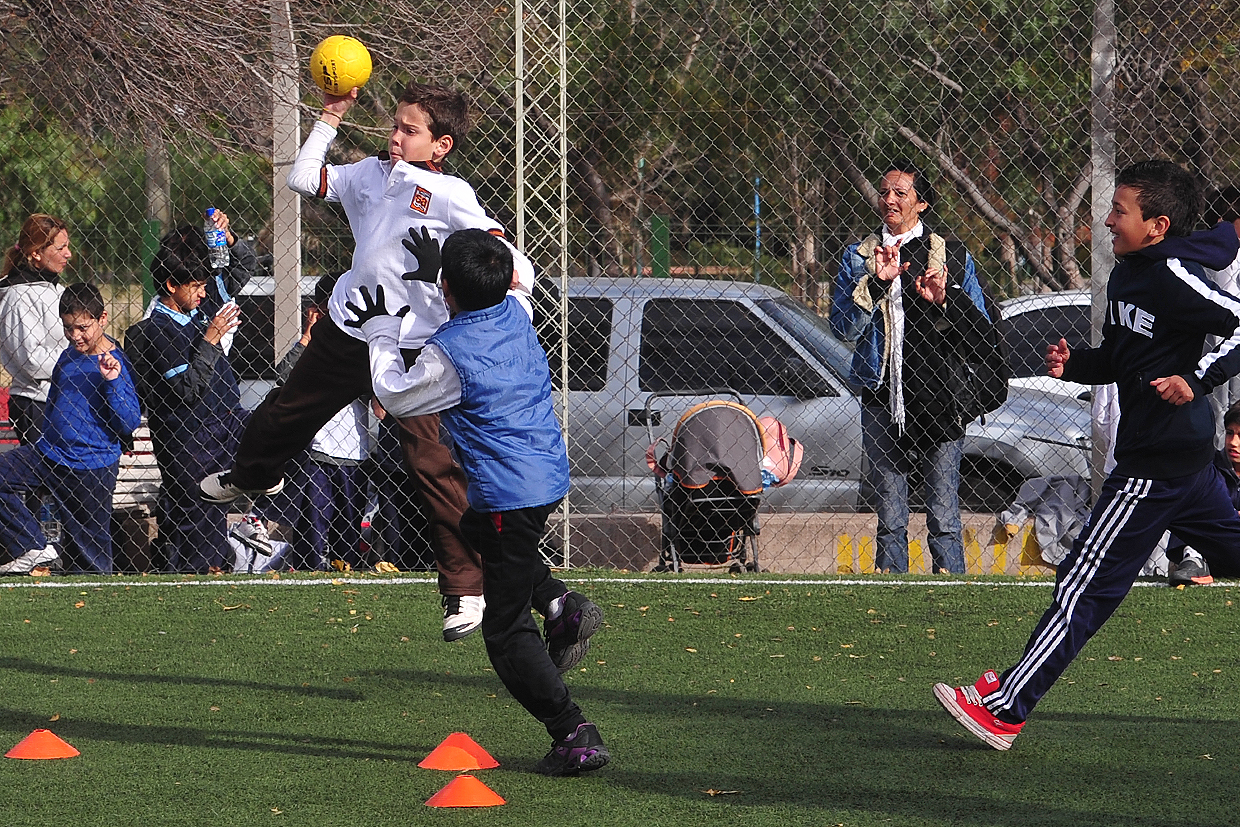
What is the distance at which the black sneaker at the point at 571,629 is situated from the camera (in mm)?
4434

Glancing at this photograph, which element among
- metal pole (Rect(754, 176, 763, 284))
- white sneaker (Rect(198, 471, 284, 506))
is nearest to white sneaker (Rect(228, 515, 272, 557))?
white sneaker (Rect(198, 471, 284, 506))

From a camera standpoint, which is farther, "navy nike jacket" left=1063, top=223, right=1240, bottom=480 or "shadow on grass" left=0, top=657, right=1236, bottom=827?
"navy nike jacket" left=1063, top=223, right=1240, bottom=480

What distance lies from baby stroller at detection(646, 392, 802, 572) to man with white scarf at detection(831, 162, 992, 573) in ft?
1.95

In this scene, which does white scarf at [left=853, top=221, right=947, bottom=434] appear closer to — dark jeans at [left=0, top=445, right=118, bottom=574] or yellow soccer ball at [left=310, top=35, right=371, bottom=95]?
yellow soccer ball at [left=310, top=35, right=371, bottom=95]

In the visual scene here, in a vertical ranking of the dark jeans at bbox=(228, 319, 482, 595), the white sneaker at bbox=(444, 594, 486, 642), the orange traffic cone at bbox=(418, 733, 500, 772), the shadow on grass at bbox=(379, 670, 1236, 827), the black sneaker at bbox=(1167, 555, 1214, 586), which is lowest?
the black sneaker at bbox=(1167, 555, 1214, 586)

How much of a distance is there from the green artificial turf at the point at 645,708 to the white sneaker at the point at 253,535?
2.39 feet

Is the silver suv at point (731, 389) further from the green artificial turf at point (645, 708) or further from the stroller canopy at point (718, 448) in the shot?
the green artificial turf at point (645, 708)

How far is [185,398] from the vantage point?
770 cm

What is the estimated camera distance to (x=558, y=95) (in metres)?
7.42

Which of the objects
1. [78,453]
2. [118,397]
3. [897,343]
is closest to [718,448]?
[897,343]

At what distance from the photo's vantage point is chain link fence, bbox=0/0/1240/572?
751cm

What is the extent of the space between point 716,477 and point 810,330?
1329 mm

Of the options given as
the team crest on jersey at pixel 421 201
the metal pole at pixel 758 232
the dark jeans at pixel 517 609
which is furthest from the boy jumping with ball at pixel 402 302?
the metal pole at pixel 758 232

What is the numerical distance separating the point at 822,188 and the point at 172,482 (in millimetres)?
4049
